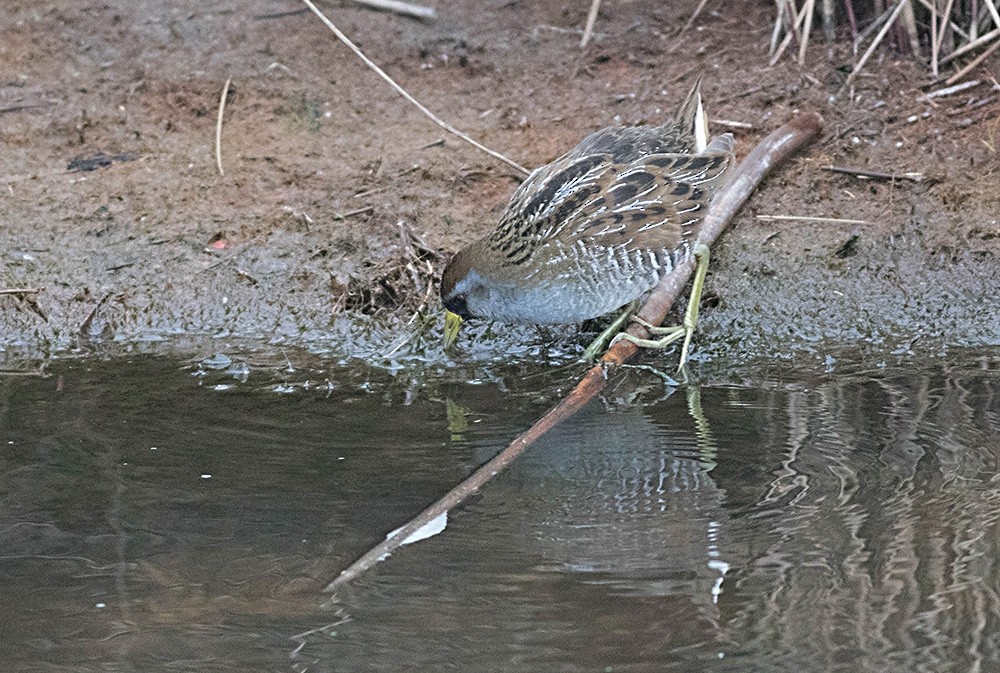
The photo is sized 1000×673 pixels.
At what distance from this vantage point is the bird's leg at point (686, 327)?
4.91m

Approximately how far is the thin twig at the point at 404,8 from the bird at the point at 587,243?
2287 millimetres

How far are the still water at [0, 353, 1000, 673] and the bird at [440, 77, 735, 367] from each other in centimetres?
33

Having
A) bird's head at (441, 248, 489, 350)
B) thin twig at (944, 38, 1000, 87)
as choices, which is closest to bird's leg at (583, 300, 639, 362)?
bird's head at (441, 248, 489, 350)

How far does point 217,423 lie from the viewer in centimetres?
461

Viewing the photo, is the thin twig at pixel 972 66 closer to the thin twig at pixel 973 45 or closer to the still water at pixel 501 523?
the thin twig at pixel 973 45

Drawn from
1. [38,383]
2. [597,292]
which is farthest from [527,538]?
[38,383]

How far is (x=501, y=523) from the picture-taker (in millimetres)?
3711

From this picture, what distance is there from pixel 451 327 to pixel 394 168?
134 centimetres

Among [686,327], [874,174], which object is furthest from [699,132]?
[874,174]

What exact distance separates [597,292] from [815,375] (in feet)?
3.03

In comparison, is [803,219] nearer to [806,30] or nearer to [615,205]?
[806,30]

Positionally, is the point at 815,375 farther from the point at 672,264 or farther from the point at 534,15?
the point at 534,15

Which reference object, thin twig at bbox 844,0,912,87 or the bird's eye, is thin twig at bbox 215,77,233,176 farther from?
thin twig at bbox 844,0,912,87

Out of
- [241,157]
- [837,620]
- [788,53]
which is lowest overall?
[837,620]
